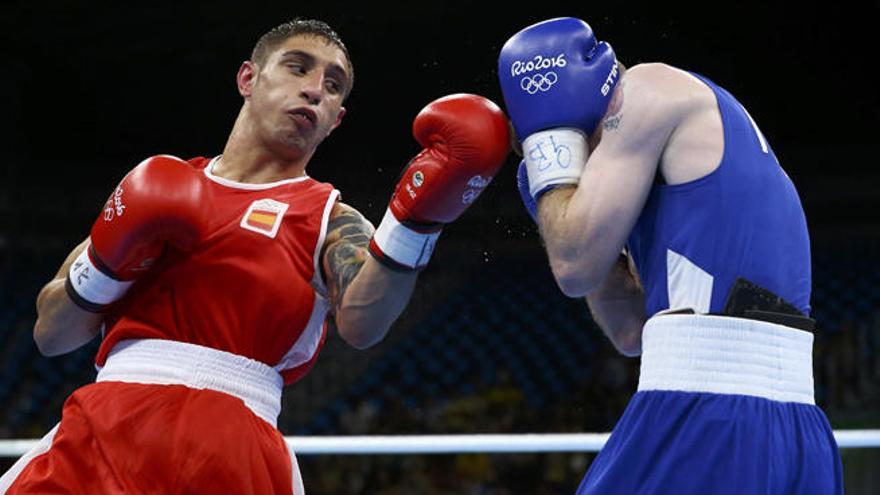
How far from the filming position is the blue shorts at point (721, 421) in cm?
173

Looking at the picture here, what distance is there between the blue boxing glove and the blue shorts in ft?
1.08

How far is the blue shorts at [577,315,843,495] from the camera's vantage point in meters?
1.73

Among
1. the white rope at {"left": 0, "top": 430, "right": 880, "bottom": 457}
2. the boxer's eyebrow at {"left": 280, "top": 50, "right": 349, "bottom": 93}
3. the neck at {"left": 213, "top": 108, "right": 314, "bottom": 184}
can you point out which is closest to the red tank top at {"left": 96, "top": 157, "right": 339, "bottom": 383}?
the neck at {"left": 213, "top": 108, "right": 314, "bottom": 184}

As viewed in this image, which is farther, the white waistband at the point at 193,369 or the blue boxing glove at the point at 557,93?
the white waistband at the point at 193,369

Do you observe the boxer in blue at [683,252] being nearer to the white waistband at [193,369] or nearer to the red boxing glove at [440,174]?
the red boxing glove at [440,174]

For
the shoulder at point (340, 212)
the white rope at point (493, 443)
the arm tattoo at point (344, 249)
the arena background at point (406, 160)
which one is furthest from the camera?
the arena background at point (406, 160)

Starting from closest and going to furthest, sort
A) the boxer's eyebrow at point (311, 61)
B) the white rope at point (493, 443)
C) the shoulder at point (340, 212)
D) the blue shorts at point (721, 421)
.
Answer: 1. the blue shorts at point (721, 421)
2. the shoulder at point (340, 212)
3. the boxer's eyebrow at point (311, 61)
4. the white rope at point (493, 443)

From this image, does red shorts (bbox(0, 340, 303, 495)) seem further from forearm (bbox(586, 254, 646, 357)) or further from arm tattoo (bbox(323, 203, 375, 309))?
forearm (bbox(586, 254, 646, 357))

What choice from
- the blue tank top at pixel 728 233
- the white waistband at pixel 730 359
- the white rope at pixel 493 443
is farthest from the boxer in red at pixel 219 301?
the white rope at pixel 493 443

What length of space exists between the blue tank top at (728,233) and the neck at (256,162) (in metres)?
0.97

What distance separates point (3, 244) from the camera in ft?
31.0

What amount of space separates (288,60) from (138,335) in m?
0.75

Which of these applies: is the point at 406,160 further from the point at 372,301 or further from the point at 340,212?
the point at 372,301

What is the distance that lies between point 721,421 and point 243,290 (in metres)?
1.03
